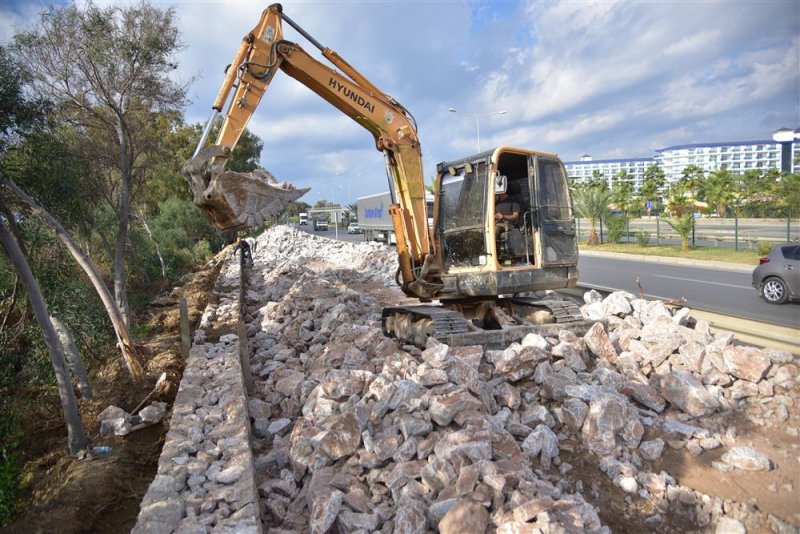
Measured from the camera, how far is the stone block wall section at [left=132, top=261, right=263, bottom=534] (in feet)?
10.7

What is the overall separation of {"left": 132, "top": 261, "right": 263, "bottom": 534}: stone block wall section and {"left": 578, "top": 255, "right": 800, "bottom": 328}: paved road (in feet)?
29.3

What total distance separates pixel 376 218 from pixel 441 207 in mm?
24271

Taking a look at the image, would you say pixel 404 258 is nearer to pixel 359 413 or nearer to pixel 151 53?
pixel 359 413

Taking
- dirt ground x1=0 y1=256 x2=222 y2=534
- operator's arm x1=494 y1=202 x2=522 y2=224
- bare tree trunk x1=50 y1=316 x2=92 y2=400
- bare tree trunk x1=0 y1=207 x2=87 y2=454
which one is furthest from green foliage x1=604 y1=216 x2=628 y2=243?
bare tree trunk x1=0 y1=207 x2=87 y2=454

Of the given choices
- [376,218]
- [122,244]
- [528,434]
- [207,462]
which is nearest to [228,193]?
[207,462]

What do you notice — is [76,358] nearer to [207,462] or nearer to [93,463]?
[93,463]

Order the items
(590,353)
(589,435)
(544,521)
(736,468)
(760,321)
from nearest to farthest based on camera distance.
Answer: (544,521)
(736,468)
(589,435)
(590,353)
(760,321)

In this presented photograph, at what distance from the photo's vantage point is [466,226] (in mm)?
7074

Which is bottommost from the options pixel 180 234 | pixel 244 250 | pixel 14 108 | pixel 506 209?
pixel 244 250

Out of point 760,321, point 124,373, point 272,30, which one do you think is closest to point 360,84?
point 272,30

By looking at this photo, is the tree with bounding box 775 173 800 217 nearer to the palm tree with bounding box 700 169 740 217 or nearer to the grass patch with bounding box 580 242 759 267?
the palm tree with bounding box 700 169 740 217

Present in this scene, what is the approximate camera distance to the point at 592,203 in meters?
26.4

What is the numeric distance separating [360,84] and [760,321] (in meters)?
7.91

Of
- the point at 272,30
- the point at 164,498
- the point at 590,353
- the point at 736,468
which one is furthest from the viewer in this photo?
the point at 272,30
